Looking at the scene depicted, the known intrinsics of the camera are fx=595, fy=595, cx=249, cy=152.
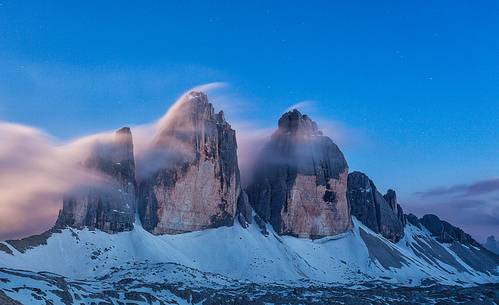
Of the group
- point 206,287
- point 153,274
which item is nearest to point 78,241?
point 153,274

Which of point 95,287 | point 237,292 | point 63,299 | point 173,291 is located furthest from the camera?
point 237,292

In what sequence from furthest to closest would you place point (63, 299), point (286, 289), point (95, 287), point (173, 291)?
point (286, 289)
point (173, 291)
point (95, 287)
point (63, 299)

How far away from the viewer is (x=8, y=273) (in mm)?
117812

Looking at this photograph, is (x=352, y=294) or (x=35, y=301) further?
(x=352, y=294)

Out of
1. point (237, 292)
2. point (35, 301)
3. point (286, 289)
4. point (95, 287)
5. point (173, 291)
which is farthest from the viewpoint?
point (286, 289)

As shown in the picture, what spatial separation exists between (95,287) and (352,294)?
287 ft

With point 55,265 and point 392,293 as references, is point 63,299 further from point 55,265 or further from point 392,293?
→ point 392,293

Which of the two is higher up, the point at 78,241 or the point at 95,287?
the point at 78,241

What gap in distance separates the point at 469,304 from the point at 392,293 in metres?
25.3

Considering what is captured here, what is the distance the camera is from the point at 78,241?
197000mm

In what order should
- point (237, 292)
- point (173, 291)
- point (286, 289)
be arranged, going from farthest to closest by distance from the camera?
point (286, 289) → point (237, 292) → point (173, 291)

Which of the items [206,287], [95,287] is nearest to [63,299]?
[95,287]

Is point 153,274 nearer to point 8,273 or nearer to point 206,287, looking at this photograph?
point 206,287

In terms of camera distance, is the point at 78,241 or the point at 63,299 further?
the point at 78,241
